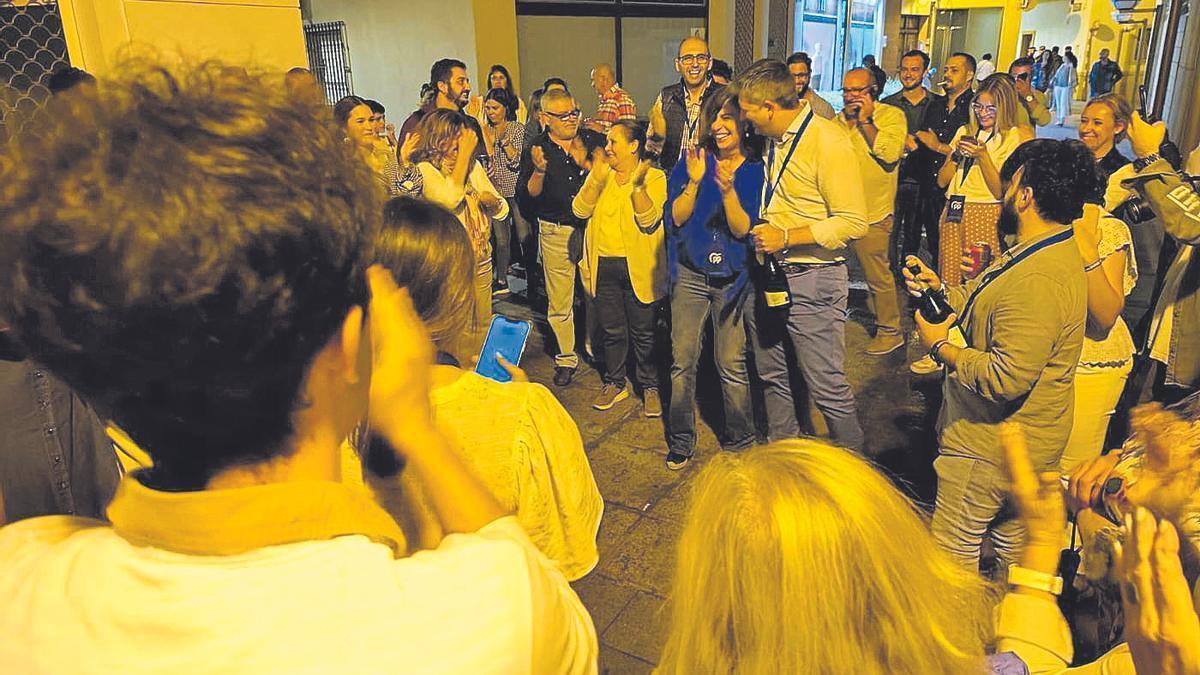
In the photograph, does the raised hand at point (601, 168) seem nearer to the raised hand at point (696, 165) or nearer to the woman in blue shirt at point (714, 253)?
the woman in blue shirt at point (714, 253)

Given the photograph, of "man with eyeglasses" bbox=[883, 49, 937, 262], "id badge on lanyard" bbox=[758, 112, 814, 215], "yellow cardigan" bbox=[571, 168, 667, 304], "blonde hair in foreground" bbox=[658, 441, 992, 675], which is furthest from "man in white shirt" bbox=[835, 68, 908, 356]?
"blonde hair in foreground" bbox=[658, 441, 992, 675]

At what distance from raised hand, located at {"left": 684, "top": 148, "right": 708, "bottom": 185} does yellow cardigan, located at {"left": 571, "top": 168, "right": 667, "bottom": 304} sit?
2.13 feet

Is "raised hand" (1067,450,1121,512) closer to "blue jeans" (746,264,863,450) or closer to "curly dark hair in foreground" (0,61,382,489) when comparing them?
"blue jeans" (746,264,863,450)

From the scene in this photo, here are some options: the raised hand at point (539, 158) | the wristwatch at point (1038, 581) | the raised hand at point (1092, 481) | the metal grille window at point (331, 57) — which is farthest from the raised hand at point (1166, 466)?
the metal grille window at point (331, 57)

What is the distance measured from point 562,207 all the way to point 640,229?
95 centimetres

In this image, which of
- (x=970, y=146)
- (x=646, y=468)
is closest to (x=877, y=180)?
(x=970, y=146)

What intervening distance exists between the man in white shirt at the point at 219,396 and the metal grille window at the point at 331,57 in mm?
13028

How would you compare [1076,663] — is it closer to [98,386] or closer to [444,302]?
[444,302]

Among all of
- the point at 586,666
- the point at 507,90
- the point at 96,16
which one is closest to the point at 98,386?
the point at 586,666

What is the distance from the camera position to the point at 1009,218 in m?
2.65

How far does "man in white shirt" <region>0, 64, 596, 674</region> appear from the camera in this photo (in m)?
0.65

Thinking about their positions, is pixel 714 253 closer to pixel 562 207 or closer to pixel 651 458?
pixel 651 458

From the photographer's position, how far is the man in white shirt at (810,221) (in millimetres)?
3555

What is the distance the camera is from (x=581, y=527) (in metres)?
1.78
